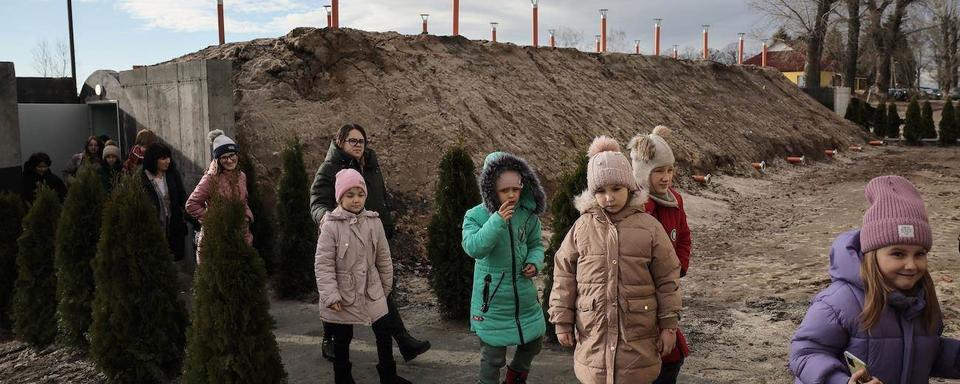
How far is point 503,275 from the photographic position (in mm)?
4176

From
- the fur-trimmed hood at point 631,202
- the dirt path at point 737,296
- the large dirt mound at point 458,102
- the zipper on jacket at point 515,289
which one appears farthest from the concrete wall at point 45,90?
the fur-trimmed hood at point 631,202

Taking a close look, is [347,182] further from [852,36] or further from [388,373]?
[852,36]

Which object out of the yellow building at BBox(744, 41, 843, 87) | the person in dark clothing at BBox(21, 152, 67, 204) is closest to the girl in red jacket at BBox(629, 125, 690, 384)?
the person in dark clothing at BBox(21, 152, 67, 204)

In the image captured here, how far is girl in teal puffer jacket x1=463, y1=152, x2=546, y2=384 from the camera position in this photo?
4.09m

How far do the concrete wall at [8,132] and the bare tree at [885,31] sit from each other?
43.9 metres

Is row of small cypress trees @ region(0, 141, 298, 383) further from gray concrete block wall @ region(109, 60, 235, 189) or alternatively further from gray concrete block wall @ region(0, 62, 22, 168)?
gray concrete block wall @ region(109, 60, 235, 189)

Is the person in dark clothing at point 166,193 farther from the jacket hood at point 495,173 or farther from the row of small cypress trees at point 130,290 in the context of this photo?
the jacket hood at point 495,173

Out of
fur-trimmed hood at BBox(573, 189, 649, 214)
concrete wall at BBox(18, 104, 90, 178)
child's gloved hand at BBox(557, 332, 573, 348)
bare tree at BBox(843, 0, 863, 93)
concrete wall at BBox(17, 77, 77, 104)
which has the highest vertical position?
bare tree at BBox(843, 0, 863, 93)

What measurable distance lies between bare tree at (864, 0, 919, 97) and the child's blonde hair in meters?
44.7

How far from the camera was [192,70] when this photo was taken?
8.44 m

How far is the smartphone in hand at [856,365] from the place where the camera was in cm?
239

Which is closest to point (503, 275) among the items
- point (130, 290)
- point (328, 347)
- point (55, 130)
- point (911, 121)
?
point (328, 347)

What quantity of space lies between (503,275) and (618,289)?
1.01m

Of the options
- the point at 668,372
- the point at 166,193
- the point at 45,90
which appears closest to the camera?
the point at 668,372
